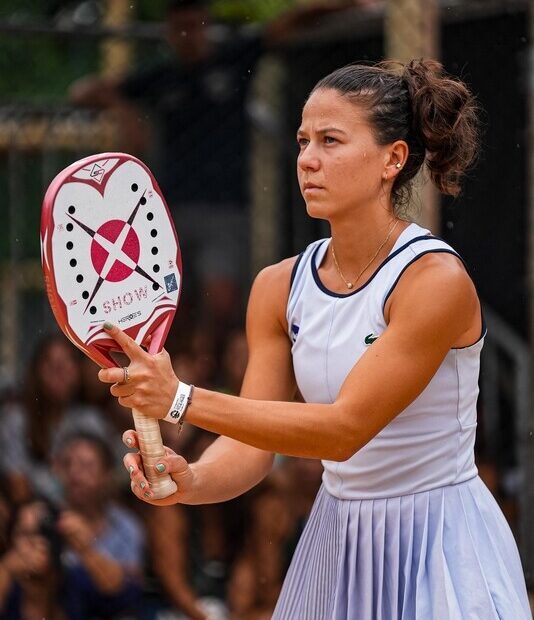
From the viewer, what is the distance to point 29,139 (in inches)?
240

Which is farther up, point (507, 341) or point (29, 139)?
point (29, 139)

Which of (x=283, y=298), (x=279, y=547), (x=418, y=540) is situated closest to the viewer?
(x=418, y=540)

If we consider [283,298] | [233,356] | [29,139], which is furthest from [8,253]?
[283,298]

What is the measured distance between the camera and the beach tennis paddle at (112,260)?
236cm

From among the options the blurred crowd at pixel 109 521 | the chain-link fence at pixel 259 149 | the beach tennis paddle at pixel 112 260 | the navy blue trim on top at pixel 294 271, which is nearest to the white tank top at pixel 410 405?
the navy blue trim on top at pixel 294 271

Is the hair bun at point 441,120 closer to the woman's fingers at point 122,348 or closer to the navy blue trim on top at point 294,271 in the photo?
the navy blue trim on top at point 294,271

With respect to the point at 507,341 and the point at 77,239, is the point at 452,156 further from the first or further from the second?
the point at 507,341

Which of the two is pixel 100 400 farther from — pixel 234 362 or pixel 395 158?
pixel 395 158

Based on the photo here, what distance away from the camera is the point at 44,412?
18.8 feet

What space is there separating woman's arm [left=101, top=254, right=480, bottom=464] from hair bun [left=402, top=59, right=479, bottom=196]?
0.31 meters

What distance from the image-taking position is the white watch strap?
234 centimetres

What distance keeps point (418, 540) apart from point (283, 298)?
1.90ft

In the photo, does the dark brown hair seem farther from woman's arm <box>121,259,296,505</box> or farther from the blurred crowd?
the blurred crowd

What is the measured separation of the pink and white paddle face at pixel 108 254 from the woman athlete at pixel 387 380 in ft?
0.72
